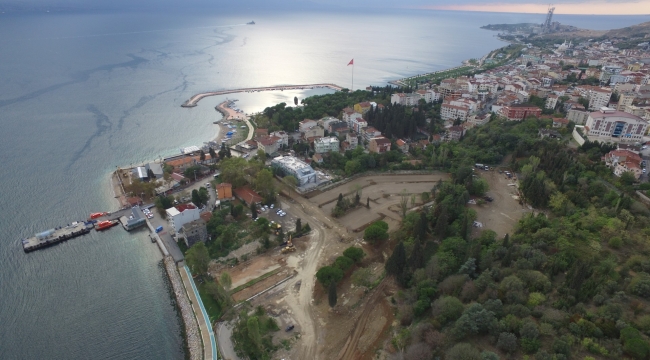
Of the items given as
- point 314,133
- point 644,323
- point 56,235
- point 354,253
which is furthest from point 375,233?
point 56,235

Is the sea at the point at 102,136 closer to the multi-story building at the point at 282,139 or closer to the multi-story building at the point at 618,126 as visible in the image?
the multi-story building at the point at 282,139

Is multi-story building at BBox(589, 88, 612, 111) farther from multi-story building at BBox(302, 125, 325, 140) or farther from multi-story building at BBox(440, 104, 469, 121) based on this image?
multi-story building at BBox(302, 125, 325, 140)

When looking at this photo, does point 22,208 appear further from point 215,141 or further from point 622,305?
point 622,305

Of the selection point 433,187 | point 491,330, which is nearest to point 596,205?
point 433,187

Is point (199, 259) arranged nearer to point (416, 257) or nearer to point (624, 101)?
point (416, 257)

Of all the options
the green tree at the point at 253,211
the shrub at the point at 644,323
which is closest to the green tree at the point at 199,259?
the green tree at the point at 253,211
